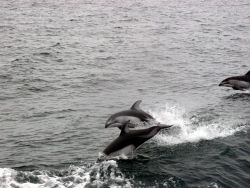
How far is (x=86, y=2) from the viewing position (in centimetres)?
5828

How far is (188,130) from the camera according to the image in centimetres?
1730

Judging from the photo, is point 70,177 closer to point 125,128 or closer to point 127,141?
point 127,141

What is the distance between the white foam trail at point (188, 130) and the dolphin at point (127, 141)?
1374 millimetres

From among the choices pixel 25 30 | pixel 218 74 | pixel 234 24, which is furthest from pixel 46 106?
pixel 234 24

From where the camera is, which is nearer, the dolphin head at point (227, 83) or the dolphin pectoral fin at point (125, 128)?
the dolphin pectoral fin at point (125, 128)

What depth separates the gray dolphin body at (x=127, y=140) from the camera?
574 inches

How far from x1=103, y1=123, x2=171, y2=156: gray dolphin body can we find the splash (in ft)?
1.50

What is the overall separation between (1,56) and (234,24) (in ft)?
81.4

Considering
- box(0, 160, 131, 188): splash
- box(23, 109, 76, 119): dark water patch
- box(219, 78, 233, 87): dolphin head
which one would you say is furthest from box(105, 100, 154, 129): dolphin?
box(219, 78, 233, 87): dolphin head

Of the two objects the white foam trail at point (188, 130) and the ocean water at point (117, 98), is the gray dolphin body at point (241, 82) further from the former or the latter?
the white foam trail at point (188, 130)

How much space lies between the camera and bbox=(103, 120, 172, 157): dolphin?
47.9 feet

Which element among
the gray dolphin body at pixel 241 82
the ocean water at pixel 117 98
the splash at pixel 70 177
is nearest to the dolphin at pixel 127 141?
the ocean water at pixel 117 98

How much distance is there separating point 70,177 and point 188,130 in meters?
5.66

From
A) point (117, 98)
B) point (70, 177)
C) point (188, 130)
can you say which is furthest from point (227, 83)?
point (70, 177)
